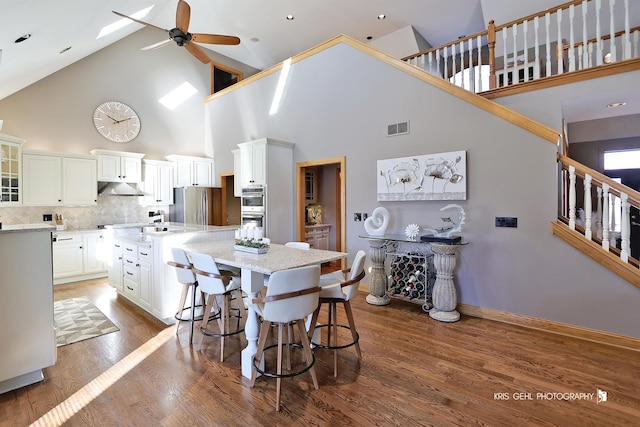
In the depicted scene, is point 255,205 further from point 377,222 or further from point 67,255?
point 67,255

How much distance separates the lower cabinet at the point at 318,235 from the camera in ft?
21.4

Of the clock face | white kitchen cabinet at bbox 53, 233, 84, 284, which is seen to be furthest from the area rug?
the clock face

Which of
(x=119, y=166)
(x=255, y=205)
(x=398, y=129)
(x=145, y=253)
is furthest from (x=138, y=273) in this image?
(x=398, y=129)

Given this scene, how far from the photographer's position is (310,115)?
17.8ft

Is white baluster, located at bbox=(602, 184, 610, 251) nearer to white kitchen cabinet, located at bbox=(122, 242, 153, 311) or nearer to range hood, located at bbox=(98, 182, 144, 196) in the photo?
white kitchen cabinet, located at bbox=(122, 242, 153, 311)

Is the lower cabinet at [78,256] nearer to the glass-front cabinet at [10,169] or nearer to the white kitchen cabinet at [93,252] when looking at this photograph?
A: the white kitchen cabinet at [93,252]

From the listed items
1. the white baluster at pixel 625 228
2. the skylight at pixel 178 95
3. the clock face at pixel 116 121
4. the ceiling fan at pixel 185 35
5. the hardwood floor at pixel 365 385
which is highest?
the skylight at pixel 178 95

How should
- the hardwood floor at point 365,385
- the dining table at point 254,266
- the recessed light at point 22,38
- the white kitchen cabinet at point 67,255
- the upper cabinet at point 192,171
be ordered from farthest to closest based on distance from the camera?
the upper cabinet at point 192,171 → the white kitchen cabinet at point 67,255 → the recessed light at point 22,38 → the dining table at point 254,266 → the hardwood floor at point 365,385

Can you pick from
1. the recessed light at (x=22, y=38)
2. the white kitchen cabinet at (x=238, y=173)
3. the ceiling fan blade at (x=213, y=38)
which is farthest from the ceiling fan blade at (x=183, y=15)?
the white kitchen cabinet at (x=238, y=173)

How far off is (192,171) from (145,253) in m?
3.93

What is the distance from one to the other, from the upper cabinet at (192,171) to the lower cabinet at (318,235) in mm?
2880

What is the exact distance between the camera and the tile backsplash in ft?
17.1

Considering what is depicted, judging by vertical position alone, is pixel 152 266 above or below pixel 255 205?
below

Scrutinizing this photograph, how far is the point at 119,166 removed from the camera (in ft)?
19.8
